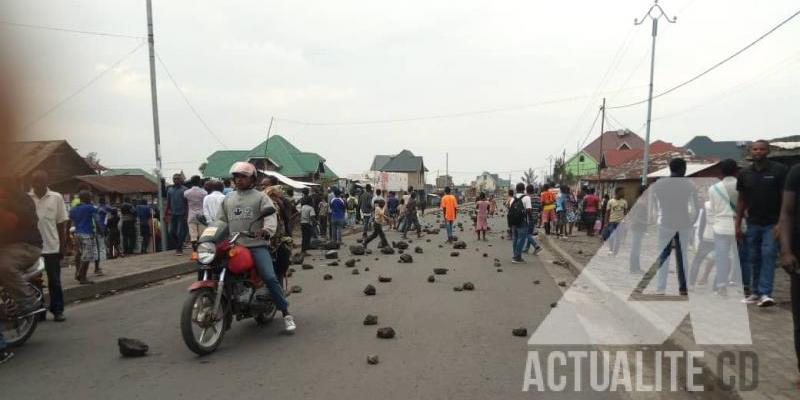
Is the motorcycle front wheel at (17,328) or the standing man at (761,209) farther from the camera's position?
the standing man at (761,209)

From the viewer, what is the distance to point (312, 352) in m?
5.02

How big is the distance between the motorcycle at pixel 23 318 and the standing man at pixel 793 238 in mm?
6858

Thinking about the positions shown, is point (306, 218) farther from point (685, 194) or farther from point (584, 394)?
point (584, 394)

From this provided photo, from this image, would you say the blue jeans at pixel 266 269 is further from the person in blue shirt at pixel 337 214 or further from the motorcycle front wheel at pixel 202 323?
the person in blue shirt at pixel 337 214

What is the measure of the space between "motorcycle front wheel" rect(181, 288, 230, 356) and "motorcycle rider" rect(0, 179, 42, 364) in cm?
176

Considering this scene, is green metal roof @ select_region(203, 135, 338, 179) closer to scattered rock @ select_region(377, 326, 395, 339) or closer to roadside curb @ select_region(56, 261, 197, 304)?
roadside curb @ select_region(56, 261, 197, 304)

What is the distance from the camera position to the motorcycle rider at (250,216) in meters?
5.46

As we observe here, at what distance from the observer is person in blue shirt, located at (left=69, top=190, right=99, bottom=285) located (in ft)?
27.0

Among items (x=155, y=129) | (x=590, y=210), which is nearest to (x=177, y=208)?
(x=155, y=129)

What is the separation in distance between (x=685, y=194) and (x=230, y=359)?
6.05 m

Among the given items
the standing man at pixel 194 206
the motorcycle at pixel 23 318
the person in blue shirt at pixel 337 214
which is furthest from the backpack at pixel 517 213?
the motorcycle at pixel 23 318

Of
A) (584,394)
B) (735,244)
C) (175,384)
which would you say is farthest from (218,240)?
(735,244)

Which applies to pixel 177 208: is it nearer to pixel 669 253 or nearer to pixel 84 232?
pixel 84 232

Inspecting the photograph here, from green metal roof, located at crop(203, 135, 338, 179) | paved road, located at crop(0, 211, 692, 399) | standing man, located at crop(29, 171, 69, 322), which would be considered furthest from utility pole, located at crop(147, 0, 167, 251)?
green metal roof, located at crop(203, 135, 338, 179)
